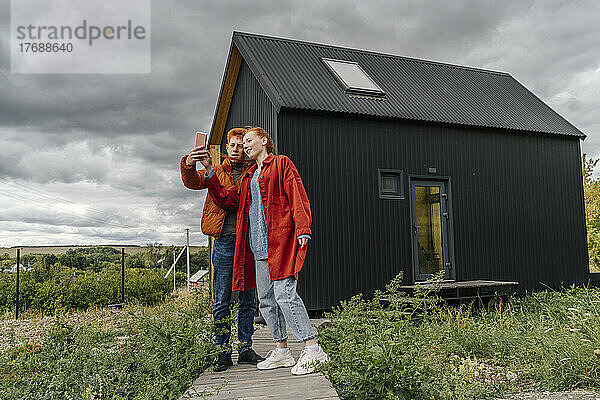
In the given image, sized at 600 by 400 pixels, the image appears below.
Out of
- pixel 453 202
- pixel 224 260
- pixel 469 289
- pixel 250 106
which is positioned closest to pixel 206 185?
pixel 224 260

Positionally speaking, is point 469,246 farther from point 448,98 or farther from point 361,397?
point 361,397

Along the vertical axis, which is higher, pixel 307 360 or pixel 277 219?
pixel 277 219

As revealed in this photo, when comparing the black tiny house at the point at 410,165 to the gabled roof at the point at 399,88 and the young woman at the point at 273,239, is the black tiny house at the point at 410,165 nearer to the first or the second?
the gabled roof at the point at 399,88

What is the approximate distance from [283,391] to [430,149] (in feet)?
22.4

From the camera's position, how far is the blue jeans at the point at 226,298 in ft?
13.9

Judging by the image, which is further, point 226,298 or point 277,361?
point 226,298

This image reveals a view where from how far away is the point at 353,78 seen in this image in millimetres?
9469

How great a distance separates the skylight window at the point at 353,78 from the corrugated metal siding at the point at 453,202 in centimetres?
67

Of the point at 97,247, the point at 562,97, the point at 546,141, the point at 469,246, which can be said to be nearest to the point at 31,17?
the point at 97,247

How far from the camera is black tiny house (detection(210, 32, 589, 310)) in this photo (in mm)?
8148

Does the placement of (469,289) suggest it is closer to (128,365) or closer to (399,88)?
(399,88)

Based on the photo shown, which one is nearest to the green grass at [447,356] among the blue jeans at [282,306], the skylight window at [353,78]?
the blue jeans at [282,306]

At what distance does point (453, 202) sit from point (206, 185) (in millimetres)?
6344

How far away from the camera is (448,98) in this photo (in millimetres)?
10258
